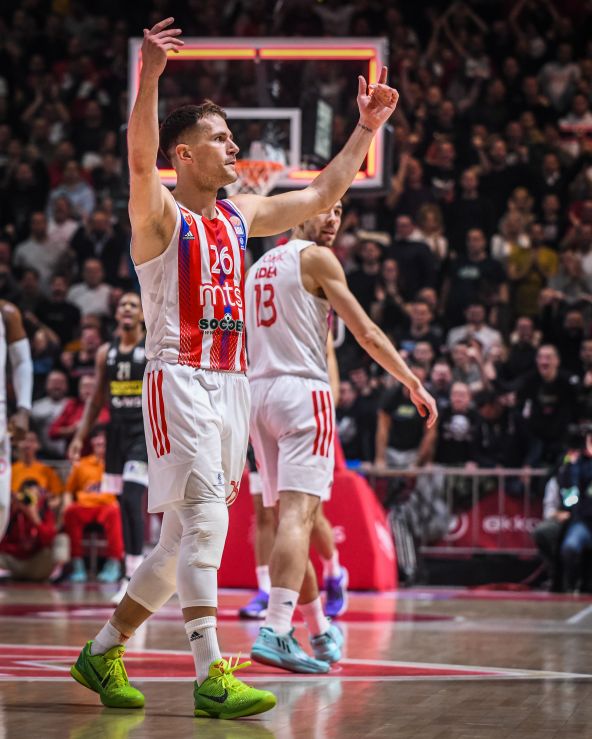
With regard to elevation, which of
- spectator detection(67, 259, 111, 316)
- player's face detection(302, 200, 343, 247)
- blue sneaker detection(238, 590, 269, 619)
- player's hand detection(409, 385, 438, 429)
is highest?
player's face detection(302, 200, 343, 247)

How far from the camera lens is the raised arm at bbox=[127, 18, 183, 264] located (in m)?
4.86

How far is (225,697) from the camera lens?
4.96m

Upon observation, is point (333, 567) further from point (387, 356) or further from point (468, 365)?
point (468, 365)

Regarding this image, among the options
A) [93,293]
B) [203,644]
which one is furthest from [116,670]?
[93,293]

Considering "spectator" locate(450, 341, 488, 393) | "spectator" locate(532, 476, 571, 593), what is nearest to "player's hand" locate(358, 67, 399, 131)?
"spectator" locate(532, 476, 571, 593)

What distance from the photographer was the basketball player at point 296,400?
6.42m

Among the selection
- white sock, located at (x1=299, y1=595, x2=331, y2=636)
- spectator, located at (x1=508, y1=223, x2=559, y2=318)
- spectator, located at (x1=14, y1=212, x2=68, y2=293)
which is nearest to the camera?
white sock, located at (x1=299, y1=595, x2=331, y2=636)

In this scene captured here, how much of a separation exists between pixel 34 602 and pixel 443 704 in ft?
20.6

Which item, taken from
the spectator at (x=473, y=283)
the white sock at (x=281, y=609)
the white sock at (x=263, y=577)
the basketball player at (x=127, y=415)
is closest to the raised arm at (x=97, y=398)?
the basketball player at (x=127, y=415)

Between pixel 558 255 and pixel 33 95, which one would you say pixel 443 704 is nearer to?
pixel 558 255

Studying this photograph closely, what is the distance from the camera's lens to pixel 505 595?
41.2 ft

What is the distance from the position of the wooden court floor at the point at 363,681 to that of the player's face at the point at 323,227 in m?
2.29

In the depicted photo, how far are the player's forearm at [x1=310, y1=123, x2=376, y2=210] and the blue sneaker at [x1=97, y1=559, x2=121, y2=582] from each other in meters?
8.66

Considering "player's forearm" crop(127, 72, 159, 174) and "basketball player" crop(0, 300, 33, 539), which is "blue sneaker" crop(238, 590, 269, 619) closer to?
"basketball player" crop(0, 300, 33, 539)
